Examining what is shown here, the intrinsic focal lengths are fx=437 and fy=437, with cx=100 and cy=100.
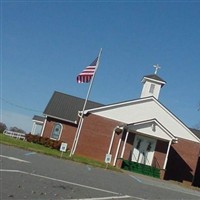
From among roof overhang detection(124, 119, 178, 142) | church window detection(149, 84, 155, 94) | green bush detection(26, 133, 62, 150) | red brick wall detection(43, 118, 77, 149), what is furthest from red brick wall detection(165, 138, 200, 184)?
green bush detection(26, 133, 62, 150)

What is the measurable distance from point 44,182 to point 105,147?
2404 cm

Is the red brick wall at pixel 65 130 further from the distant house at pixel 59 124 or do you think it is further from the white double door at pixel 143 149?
the white double door at pixel 143 149

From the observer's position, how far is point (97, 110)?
118ft

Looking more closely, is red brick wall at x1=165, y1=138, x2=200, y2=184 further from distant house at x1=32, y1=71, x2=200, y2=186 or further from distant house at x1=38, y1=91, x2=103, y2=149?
distant house at x1=38, y1=91, x2=103, y2=149

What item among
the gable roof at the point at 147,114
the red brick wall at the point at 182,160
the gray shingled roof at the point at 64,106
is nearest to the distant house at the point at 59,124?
the gray shingled roof at the point at 64,106

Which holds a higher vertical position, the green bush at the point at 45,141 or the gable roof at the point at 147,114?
the gable roof at the point at 147,114

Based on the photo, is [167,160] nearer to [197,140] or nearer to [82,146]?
[197,140]

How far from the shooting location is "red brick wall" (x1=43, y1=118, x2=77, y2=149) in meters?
38.4

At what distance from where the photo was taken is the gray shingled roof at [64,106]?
1531 inches

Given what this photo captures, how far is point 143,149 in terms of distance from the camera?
35438 millimetres

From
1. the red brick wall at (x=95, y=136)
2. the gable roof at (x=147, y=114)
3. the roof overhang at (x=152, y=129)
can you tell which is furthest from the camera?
the gable roof at (x=147, y=114)

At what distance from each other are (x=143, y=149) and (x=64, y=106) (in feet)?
30.2

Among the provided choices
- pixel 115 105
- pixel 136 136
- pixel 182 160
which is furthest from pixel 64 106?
pixel 182 160

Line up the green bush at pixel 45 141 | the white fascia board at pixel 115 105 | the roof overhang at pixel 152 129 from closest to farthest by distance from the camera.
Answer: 1. the roof overhang at pixel 152 129
2. the green bush at pixel 45 141
3. the white fascia board at pixel 115 105
